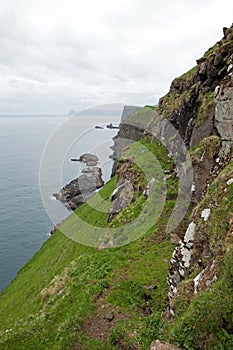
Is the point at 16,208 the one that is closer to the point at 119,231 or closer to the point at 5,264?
the point at 5,264

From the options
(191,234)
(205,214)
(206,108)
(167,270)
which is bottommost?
(167,270)

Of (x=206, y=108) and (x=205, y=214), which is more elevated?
(x=206, y=108)

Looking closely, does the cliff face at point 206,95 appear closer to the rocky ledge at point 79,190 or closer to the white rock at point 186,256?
the white rock at point 186,256

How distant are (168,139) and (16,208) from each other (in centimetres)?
5514

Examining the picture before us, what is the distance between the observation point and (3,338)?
15.5 metres

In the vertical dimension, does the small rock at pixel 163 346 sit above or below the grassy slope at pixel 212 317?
below

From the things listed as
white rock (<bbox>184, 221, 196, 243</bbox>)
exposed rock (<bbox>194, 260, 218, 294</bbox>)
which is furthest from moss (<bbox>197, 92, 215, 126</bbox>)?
exposed rock (<bbox>194, 260, 218, 294</bbox>)

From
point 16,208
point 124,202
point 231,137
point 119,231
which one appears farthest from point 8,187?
point 231,137

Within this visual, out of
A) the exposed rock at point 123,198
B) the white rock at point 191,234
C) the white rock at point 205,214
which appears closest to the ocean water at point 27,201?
the exposed rock at point 123,198

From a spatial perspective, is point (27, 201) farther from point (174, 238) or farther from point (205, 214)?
point (205, 214)

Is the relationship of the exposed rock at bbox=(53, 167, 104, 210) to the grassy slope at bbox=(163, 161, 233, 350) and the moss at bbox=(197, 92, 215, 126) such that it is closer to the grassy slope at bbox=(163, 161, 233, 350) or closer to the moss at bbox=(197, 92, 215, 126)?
the moss at bbox=(197, 92, 215, 126)

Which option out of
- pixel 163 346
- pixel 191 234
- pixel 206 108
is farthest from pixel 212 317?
pixel 206 108

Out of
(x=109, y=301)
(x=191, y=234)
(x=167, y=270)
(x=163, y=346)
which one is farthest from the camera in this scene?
(x=167, y=270)

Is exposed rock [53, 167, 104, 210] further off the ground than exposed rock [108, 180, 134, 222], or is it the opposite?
exposed rock [108, 180, 134, 222]
